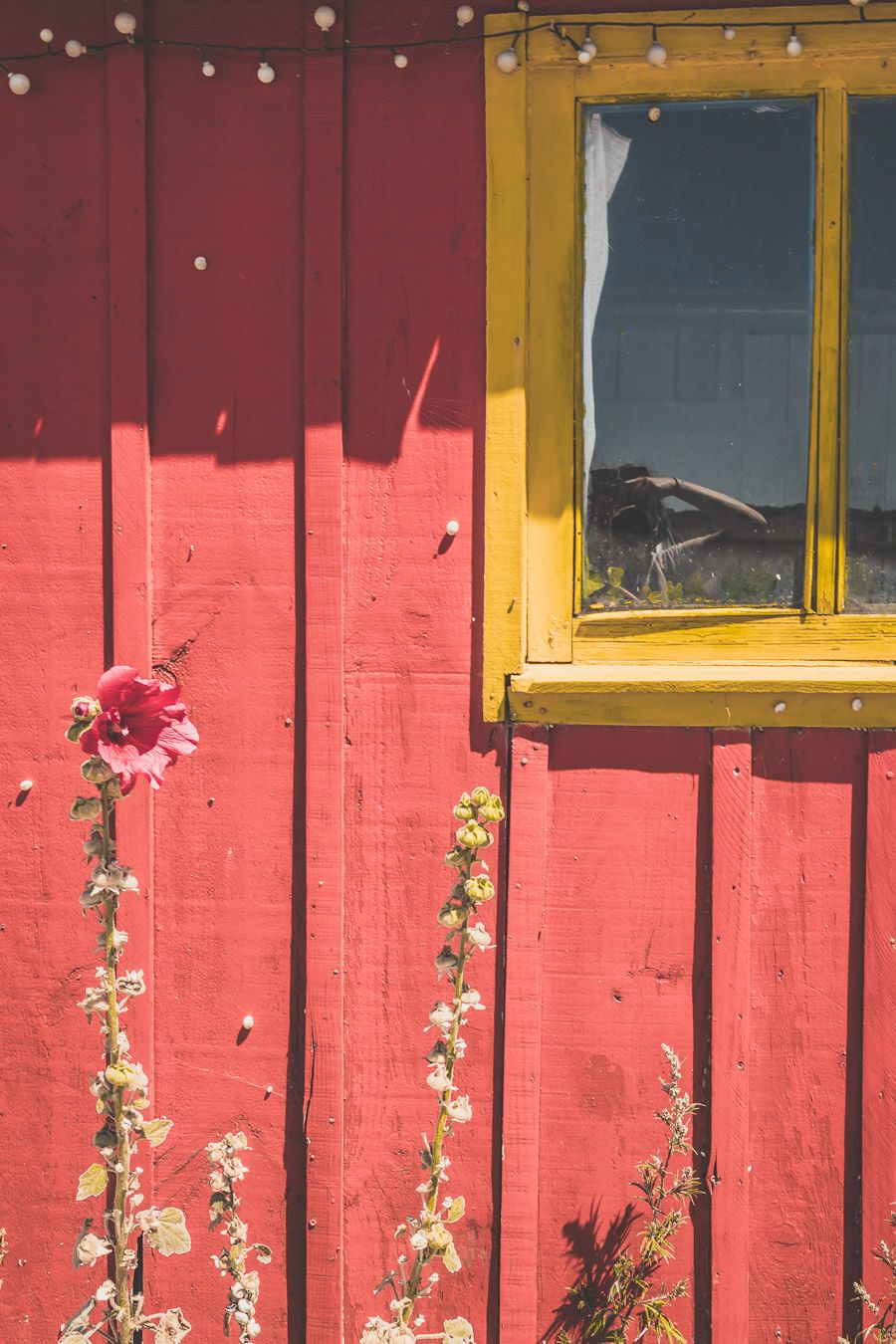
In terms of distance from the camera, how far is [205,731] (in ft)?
7.95

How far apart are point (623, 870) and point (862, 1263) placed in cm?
104

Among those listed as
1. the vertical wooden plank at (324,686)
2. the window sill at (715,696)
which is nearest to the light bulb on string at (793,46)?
the vertical wooden plank at (324,686)

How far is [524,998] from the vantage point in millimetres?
2363

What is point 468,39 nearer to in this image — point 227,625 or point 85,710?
point 227,625

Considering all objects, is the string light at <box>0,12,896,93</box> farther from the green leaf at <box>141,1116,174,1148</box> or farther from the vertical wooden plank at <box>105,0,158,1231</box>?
the green leaf at <box>141,1116,174,1148</box>

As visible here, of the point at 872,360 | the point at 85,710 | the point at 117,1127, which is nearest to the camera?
the point at 85,710

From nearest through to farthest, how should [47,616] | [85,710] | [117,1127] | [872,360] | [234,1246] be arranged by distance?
1. [85,710]
2. [117,1127]
3. [234,1246]
4. [872,360]
5. [47,616]

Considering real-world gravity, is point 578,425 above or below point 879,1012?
above

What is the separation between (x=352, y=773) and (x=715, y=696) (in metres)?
0.84

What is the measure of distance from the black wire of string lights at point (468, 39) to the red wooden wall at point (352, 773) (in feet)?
0.10

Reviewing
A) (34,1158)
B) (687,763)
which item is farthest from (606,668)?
(34,1158)

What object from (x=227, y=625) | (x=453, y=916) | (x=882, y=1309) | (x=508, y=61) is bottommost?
(x=882, y=1309)

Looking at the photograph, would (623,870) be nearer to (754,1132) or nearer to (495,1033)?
(495,1033)

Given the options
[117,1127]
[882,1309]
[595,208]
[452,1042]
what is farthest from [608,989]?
[595,208]
